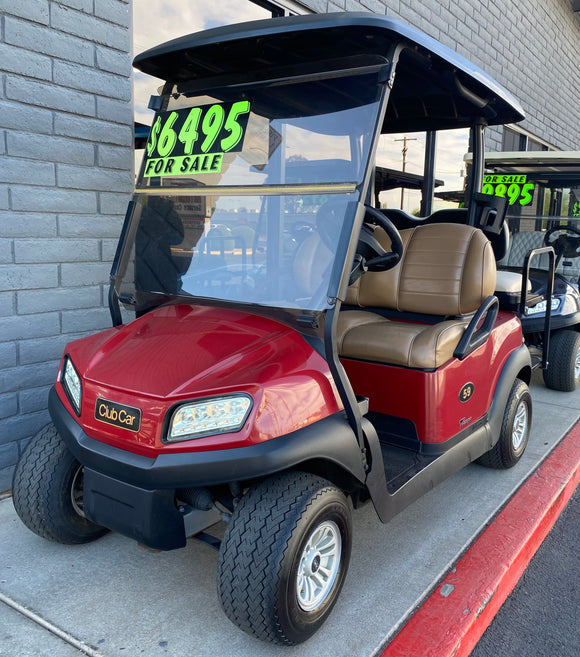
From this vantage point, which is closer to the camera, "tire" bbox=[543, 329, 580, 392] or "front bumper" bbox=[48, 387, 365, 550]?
"front bumper" bbox=[48, 387, 365, 550]

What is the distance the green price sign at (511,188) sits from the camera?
5363 mm

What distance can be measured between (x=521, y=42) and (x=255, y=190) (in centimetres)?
834

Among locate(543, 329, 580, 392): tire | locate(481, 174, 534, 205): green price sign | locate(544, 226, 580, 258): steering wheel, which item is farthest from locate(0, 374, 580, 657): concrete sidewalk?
locate(481, 174, 534, 205): green price sign

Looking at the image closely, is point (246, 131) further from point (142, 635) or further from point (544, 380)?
point (544, 380)

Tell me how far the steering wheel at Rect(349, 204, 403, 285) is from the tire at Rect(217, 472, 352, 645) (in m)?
0.76

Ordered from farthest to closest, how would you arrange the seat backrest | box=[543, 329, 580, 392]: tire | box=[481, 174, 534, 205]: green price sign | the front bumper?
1. box=[481, 174, 534, 205]: green price sign
2. box=[543, 329, 580, 392]: tire
3. the seat backrest
4. the front bumper

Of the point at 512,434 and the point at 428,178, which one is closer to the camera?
the point at 512,434

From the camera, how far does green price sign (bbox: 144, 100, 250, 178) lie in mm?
2260

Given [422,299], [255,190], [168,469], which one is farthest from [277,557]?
[422,299]

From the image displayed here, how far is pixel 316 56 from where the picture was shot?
88.0 inches

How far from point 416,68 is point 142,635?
242 cm

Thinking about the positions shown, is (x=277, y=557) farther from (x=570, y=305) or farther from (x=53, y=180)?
(x=570, y=305)

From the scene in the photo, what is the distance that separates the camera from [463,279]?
3.02m

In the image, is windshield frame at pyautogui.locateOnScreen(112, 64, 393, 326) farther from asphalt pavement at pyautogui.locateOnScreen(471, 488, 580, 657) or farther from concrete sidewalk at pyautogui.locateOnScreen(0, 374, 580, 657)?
asphalt pavement at pyautogui.locateOnScreen(471, 488, 580, 657)
